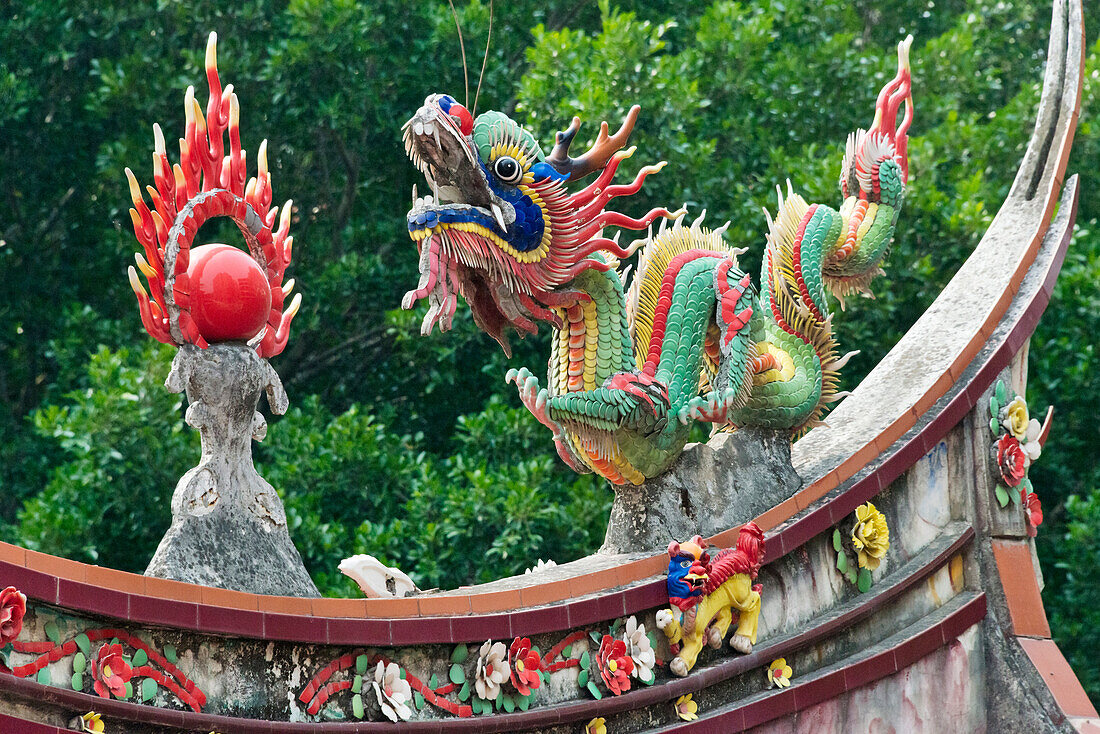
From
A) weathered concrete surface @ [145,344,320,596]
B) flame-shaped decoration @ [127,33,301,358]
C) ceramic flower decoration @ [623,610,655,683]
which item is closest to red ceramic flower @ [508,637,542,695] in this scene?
ceramic flower decoration @ [623,610,655,683]

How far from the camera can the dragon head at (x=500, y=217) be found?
5957mm

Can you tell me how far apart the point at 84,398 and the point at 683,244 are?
415 cm

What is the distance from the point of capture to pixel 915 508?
7.29 metres

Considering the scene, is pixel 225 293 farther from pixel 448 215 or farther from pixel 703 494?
pixel 703 494

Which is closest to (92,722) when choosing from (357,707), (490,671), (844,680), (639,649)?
(357,707)

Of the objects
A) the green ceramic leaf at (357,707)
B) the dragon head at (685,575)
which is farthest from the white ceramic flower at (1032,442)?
the green ceramic leaf at (357,707)

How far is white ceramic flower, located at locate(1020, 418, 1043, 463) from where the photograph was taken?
7.56 m

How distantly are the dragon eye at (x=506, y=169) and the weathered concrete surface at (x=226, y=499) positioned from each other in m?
1.22

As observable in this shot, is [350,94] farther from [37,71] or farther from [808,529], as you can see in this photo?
[808,529]

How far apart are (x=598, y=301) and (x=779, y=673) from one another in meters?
1.71

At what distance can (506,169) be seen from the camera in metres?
6.11

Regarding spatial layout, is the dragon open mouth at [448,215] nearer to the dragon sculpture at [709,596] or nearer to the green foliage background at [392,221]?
the dragon sculpture at [709,596]

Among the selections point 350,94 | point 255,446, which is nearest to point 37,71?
point 350,94

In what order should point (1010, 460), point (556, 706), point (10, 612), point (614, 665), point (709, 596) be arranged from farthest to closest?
point (1010, 460), point (709, 596), point (614, 665), point (556, 706), point (10, 612)
